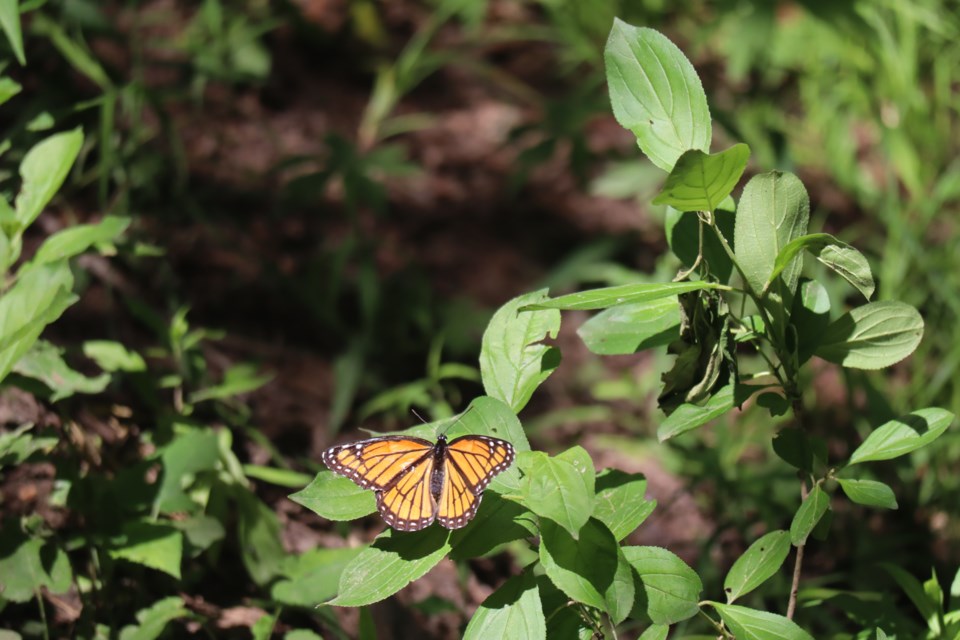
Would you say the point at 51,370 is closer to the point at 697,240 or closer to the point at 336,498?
the point at 336,498

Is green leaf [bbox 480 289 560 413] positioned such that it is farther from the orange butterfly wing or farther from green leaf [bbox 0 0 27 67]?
green leaf [bbox 0 0 27 67]

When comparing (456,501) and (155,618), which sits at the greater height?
(456,501)

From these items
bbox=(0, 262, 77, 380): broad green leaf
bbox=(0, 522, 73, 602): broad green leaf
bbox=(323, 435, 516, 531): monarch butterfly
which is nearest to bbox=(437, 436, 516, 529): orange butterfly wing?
bbox=(323, 435, 516, 531): monarch butterfly

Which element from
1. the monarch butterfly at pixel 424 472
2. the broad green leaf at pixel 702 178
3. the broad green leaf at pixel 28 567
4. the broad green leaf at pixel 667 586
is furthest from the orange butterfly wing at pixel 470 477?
the broad green leaf at pixel 28 567

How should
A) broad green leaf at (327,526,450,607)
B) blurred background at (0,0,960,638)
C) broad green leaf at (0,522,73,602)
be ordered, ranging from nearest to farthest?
1. broad green leaf at (327,526,450,607)
2. broad green leaf at (0,522,73,602)
3. blurred background at (0,0,960,638)

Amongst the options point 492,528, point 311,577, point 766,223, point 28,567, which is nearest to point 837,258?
point 766,223

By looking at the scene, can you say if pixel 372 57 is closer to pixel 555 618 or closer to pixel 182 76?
pixel 182 76
